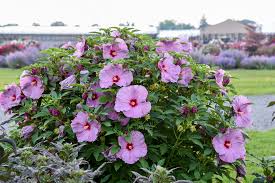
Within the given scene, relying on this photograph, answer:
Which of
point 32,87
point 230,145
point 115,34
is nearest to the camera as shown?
point 230,145

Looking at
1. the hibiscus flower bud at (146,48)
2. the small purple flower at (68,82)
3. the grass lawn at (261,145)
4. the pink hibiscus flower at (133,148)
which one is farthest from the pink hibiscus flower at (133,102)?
the grass lawn at (261,145)

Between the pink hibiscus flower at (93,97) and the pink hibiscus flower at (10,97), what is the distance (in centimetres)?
49

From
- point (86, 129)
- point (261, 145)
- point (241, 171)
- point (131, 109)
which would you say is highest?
point (131, 109)

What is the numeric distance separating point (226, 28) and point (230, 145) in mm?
49011

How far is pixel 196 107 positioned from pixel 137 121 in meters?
0.31

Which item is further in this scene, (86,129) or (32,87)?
(32,87)

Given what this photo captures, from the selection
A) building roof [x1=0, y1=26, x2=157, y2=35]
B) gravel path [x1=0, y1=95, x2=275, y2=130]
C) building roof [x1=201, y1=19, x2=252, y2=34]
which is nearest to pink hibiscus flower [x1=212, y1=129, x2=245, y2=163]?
gravel path [x1=0, y1=95, x2=275, y2=130]

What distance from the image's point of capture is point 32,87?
340cm

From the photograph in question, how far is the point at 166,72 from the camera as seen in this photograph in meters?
3.19

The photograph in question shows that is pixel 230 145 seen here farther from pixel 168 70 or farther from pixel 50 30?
pixel 50 30

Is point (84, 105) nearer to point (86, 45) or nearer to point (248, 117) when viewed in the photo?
point (86, 45)

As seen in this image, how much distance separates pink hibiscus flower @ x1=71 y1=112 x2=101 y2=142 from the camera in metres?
3.06

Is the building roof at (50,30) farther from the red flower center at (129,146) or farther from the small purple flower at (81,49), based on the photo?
the red flower center at (129,146)

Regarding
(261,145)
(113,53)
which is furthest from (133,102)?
(261,145)
